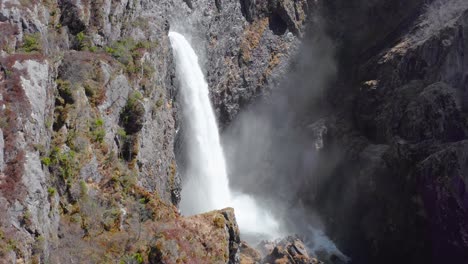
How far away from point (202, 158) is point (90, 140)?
63.3 feet

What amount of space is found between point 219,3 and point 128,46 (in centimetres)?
1748

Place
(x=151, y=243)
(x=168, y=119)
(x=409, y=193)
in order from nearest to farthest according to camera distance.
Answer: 1. (x=151, y=243)
2. (x=168, y=119)
3. (x=409, y=193)

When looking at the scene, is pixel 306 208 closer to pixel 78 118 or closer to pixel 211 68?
pixel 211 68

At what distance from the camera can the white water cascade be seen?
40.4m

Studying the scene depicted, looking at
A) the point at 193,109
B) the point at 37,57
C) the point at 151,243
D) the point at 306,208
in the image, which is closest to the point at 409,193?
the point at 306,208

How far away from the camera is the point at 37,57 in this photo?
22.0 m

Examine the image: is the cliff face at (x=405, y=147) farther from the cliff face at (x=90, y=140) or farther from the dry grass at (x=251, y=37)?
the cliff face at (x=90, y=140)

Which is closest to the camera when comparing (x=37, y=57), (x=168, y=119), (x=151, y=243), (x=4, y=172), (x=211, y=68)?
(x=4, y=172)

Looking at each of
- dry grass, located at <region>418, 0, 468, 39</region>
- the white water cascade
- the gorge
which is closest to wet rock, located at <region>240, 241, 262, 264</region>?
the gorge

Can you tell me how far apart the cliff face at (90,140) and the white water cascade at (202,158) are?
17.0ft

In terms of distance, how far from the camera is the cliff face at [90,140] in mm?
18734

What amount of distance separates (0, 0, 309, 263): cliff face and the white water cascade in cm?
517

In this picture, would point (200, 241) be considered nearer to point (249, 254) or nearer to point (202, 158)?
point (249, 254)

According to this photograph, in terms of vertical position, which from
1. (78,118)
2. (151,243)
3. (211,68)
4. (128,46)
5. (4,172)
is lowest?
(151,243)
